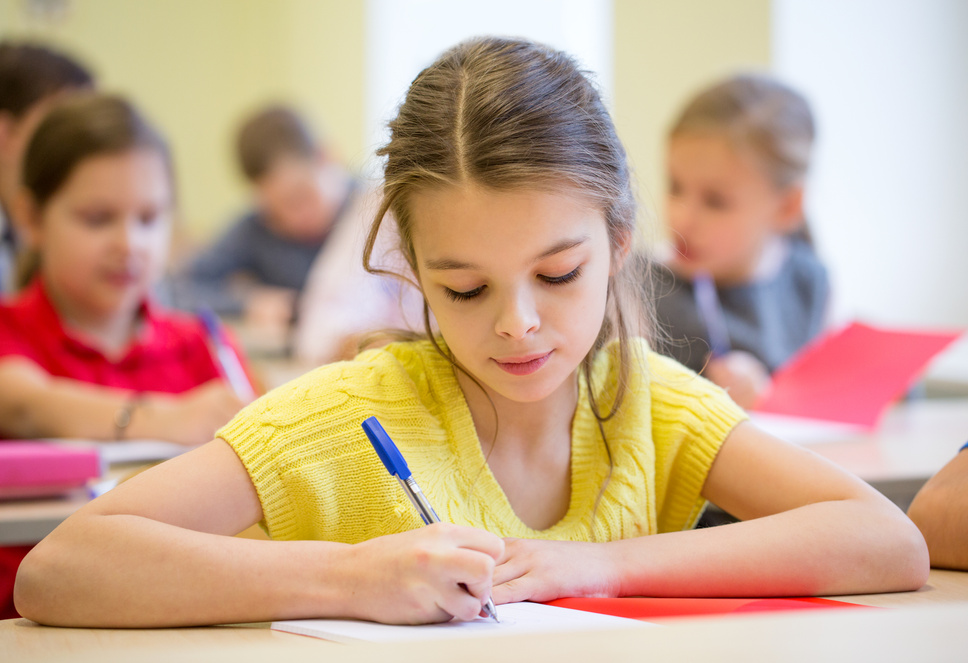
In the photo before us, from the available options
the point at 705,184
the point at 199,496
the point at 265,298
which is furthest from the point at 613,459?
the point at 265,298

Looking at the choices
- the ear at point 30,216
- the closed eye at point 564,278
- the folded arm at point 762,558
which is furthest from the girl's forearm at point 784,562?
the ear at point 30,216

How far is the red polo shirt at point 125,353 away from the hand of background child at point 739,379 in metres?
0.91

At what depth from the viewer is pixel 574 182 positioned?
0.81 meters

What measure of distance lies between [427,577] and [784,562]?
306mm

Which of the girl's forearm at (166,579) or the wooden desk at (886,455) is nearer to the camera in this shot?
the girl's forearm at (166,579)

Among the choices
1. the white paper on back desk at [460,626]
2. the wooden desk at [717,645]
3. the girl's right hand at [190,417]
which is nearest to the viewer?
the wooden desk at [717,645]

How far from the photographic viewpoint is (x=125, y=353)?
5.56 ft

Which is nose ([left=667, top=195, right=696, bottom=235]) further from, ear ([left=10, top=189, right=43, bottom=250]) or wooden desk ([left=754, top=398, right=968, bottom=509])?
ear ([left=10, top=189, right=43, bottom=250])

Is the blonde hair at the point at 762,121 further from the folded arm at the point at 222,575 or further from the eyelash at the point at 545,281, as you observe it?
the folded arm at the point at 222,575

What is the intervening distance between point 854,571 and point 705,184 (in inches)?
46.2

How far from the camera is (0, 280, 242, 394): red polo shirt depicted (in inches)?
63.5

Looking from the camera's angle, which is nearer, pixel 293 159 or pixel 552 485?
pixel 552 485

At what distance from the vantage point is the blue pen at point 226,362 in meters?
1.52

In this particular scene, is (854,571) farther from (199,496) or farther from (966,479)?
(199,496)
